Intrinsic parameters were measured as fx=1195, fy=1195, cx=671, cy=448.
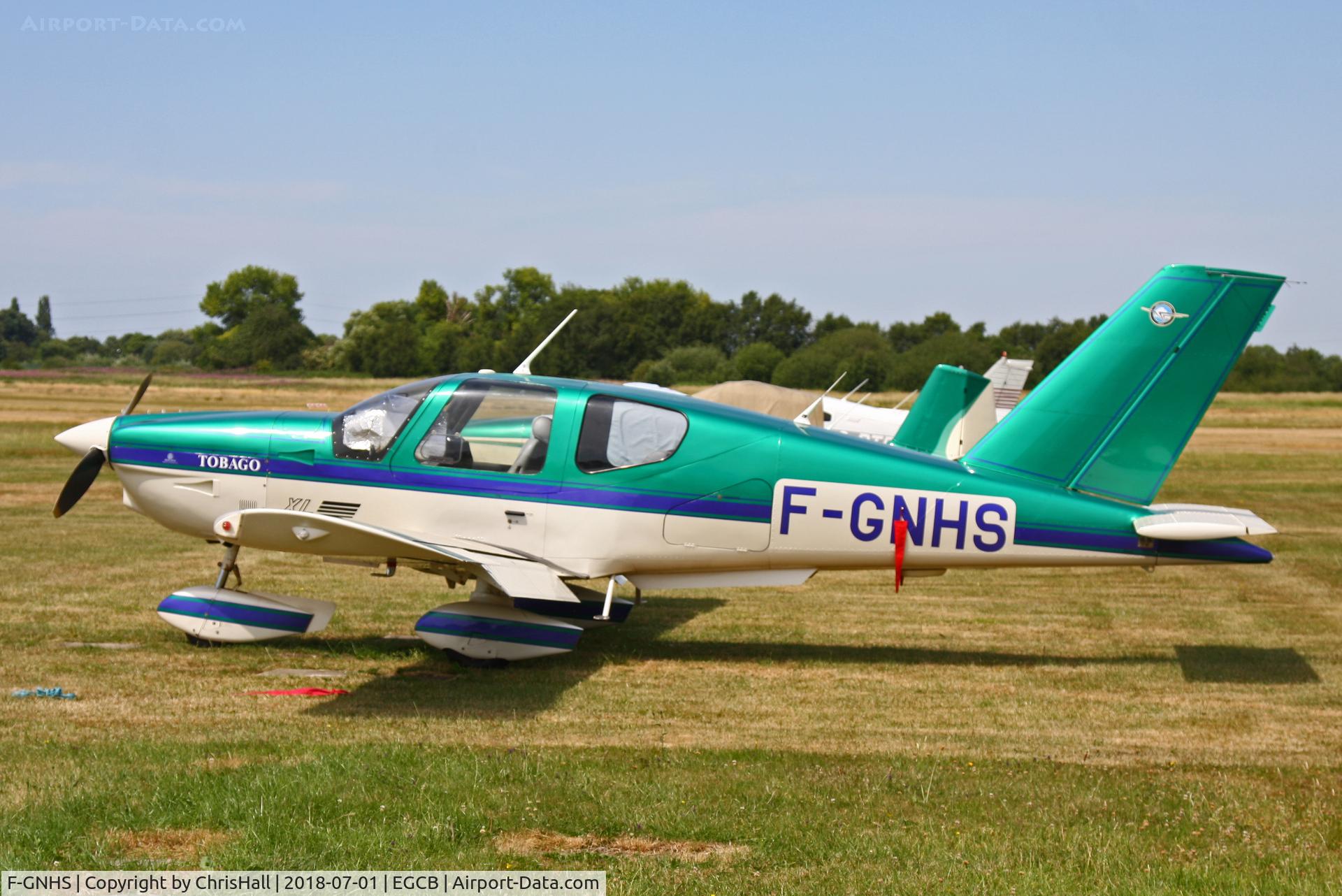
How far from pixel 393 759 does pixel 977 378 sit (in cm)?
1088

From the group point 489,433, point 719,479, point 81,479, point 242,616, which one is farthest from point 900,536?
point 81,479

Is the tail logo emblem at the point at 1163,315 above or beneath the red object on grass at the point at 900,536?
above

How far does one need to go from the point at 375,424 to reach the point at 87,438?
2157 millimetres

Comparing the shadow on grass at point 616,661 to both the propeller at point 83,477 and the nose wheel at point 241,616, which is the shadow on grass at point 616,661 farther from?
the propeller at point 83,477

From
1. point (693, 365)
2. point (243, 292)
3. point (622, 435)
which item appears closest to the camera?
point (622, 435)

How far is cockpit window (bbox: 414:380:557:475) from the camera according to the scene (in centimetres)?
811

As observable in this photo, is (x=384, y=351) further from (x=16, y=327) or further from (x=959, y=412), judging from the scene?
(x=16, y=327)

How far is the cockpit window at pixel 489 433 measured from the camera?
811cm

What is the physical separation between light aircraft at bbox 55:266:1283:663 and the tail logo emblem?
0.02m

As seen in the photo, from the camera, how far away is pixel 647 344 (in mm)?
60188

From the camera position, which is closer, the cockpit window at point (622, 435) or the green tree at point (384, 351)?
the cockpit window at point (622, 435)

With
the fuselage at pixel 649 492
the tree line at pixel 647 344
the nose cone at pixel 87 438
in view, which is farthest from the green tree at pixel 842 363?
the nose cone at pixel 87 438

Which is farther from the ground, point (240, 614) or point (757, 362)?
point (757, 362)

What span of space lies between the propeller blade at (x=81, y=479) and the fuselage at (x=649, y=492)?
3.90 ft
